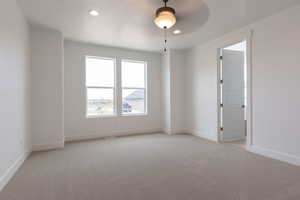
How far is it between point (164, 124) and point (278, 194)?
391 cm

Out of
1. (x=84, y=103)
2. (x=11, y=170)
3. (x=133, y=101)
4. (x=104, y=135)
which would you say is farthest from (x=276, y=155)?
(x=84, y=103)

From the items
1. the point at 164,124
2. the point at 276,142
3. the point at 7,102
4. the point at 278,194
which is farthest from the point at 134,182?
the point at 164,124

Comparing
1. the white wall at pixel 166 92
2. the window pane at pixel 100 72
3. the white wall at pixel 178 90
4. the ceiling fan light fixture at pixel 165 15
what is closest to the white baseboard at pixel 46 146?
the window pane at pixel 100 72

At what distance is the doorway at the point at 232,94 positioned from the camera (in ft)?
14.8

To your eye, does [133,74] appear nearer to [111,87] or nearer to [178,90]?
[111,87]

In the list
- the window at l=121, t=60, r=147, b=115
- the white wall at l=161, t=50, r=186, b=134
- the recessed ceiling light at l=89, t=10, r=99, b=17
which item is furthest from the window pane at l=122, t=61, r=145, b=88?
the recessed ceiling light at l=89, t=10, r=99, b=17

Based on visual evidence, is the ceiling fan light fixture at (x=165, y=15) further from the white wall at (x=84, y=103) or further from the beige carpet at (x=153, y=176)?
the white wall at (x=84, y=103)

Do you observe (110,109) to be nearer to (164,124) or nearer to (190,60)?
(164,124)

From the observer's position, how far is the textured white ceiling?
2.78 metres

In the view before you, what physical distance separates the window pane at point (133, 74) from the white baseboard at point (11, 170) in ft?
10.4

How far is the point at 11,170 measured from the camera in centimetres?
248

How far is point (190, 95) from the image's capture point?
5395 millimetres

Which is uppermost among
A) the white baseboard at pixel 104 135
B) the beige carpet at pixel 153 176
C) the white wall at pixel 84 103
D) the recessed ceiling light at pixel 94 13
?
the recessed ceiling light at pixel 94 13

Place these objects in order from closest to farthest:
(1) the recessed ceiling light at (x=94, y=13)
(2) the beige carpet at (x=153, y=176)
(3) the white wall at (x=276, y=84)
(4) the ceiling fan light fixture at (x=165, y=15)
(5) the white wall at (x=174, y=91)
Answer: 1. (2) the beige carpet at (x=153, y=176)
2. (4) the ceiling fan light fixture at (x=165, y=15)
3. (3) the white wall at (x=276, y=84)
4. (1) the recessed ceiling light at (x=94, y=13)
5. (5) the white wall at (x=174, y=91)
